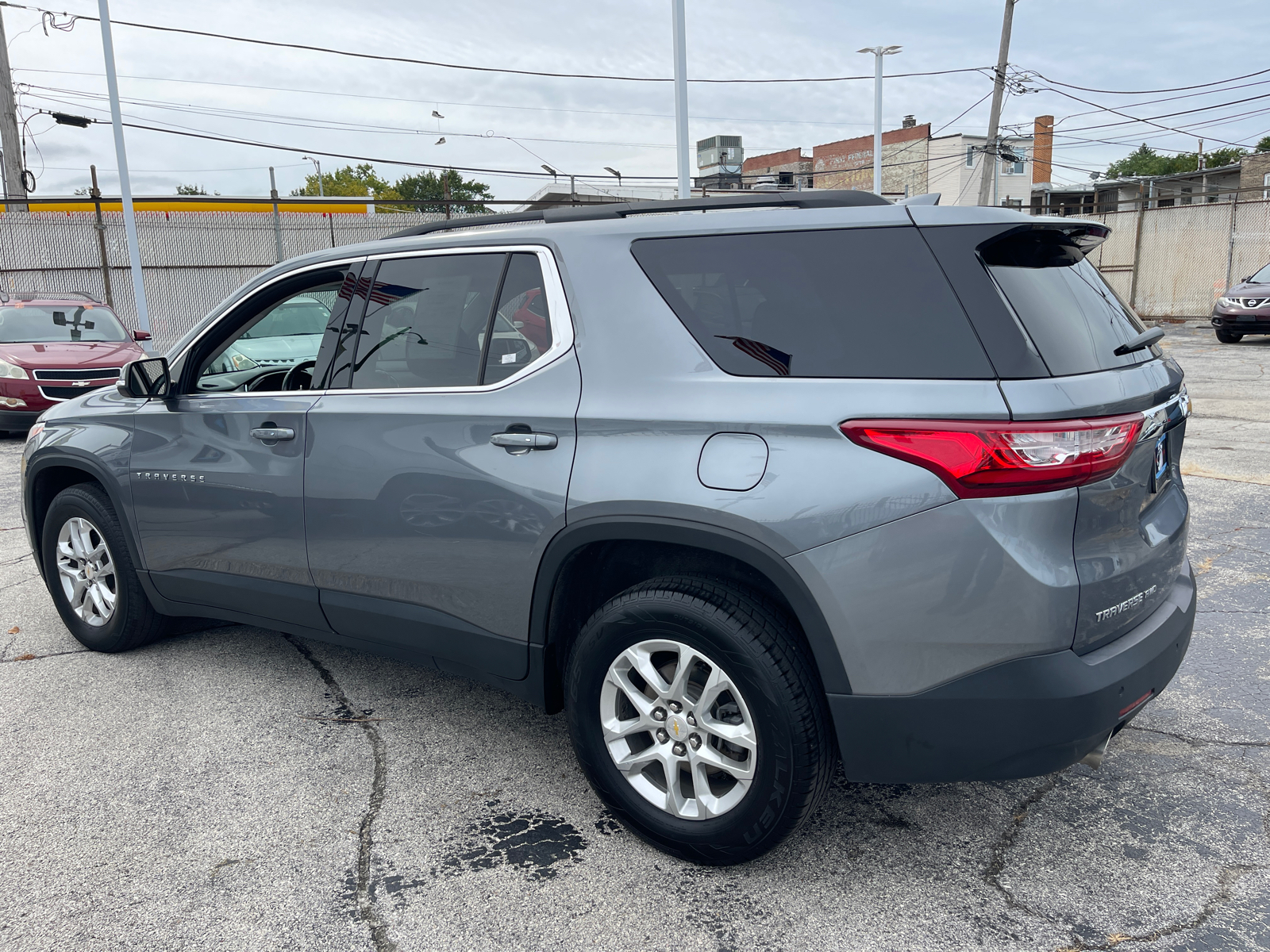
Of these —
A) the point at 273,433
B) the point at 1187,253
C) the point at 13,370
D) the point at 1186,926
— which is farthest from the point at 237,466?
the point at 1187,253

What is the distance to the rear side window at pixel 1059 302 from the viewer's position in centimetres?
221

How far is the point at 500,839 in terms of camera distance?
2.81m

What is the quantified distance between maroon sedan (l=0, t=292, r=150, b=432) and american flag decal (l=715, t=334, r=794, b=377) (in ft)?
30.9

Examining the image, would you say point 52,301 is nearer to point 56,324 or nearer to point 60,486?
point 56,324

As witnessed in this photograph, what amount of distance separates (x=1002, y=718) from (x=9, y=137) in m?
24.8

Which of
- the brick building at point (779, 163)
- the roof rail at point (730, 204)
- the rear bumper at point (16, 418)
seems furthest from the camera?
the brick building at point (779, 163)

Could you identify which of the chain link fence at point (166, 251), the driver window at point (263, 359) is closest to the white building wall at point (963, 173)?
the chain link fence at point (166, 251)

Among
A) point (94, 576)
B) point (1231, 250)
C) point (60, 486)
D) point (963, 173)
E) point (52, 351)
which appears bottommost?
point (94, 576)

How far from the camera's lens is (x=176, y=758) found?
3.34 meters

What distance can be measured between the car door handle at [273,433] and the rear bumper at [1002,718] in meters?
2.14

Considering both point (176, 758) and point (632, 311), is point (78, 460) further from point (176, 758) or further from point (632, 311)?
point (632, 311)

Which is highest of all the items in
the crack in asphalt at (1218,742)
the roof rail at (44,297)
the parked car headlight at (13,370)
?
the roof rail at (44,297)

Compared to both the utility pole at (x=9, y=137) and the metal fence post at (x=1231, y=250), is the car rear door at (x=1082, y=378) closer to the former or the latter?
the utility pole at (x=9, y=137)

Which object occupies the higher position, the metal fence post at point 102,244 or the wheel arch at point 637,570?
the metal fence post at point 102,244
